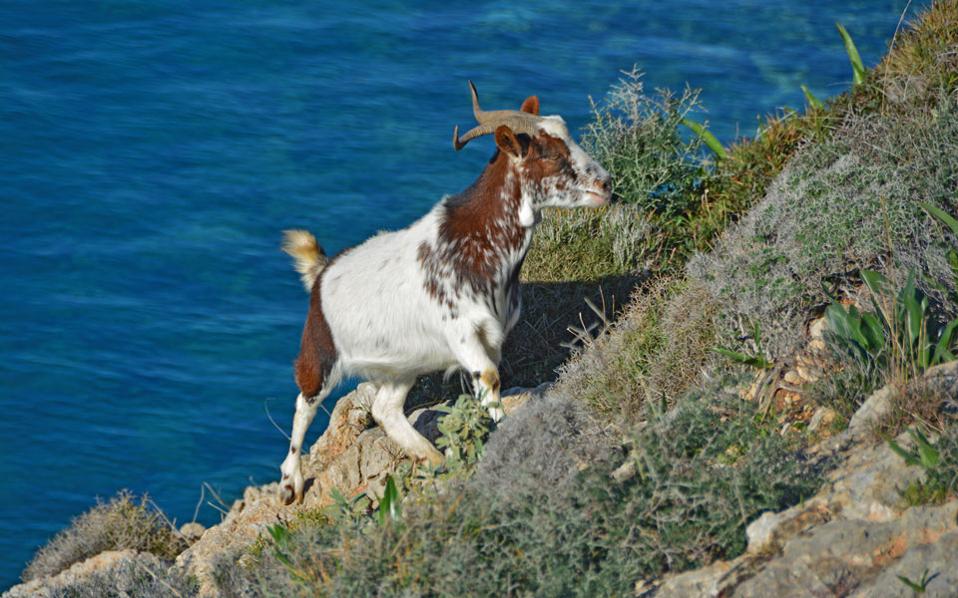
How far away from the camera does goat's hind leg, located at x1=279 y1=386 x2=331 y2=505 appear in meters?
9.20

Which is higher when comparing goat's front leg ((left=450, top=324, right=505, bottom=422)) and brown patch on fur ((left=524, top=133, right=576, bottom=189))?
brown patch on fur ((left=524, top=133, right=576, bottom=189))

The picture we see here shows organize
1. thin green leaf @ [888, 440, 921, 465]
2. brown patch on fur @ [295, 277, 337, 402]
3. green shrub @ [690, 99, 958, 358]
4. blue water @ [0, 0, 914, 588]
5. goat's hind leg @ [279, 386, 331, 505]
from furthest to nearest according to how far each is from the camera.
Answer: blue water @ [0, 0, 914, 588], goat's hind leg @ [279, 386, 331, 505], brown patch on fur @ [295, 277, 337, 402], green shrub @ [690, 99, 958, 358], thin green leaf @ [888, 440, 921, 465]

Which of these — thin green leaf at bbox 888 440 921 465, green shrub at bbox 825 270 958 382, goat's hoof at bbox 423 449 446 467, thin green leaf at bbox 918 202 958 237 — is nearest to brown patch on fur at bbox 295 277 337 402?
goat's hoof at bbox 423 449 446 467

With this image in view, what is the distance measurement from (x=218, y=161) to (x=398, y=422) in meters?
11.1

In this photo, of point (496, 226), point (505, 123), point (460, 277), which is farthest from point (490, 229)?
point (505, 123)

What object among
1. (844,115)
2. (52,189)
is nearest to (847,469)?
(844,115)

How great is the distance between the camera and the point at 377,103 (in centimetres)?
2050

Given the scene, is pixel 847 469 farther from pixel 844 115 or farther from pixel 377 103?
pixel 377 103

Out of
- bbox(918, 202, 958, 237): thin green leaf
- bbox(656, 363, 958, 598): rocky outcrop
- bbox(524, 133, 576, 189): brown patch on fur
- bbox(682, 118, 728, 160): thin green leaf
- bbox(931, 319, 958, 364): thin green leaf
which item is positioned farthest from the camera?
bbox(682, 118, 728, 160): thin green leaf

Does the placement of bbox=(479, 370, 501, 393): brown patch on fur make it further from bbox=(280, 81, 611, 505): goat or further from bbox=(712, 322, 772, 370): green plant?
bbox=(712, 322, 772, 370): green plant

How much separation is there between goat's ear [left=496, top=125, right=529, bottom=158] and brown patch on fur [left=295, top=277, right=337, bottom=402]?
191 centimetres

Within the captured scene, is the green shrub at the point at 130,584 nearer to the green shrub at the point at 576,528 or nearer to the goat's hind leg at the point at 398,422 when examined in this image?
the green shrub at the point at 576,528

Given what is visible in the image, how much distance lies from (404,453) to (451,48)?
14.3 meters

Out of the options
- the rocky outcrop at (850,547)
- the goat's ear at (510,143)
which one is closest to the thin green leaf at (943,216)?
the rocky outcrop at (850,547)
